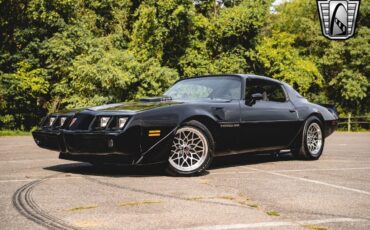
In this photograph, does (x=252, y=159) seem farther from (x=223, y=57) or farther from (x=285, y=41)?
(x=285, y=41)

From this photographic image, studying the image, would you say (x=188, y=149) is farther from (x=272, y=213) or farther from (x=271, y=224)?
(x=271, y=224)

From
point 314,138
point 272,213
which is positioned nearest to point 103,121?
point 272,213

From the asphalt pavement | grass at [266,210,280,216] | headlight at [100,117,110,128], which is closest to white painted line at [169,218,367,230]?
the asphalt pavement

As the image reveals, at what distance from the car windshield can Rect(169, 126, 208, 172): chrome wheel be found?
0.82m

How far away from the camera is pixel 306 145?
767 centimetres

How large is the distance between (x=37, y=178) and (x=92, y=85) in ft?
50.9

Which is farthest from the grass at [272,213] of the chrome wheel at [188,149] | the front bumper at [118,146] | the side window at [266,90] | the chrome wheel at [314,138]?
the chrome wheel at [314,138]

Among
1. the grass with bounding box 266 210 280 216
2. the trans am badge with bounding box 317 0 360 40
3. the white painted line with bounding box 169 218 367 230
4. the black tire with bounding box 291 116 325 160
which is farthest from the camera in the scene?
the trans am badge with bounding box 317 0 360 40

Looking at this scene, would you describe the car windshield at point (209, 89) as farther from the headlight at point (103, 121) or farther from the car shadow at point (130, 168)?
the headlight at point (103, 121)

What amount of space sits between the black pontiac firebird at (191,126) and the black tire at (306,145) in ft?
0.05

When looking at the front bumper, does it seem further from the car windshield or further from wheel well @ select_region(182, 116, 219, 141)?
the car windshield

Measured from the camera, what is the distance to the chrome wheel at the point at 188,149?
5.67 m

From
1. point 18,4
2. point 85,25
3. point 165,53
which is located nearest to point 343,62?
point 165,53

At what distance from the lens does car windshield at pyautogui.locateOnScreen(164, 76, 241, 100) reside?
659cm
